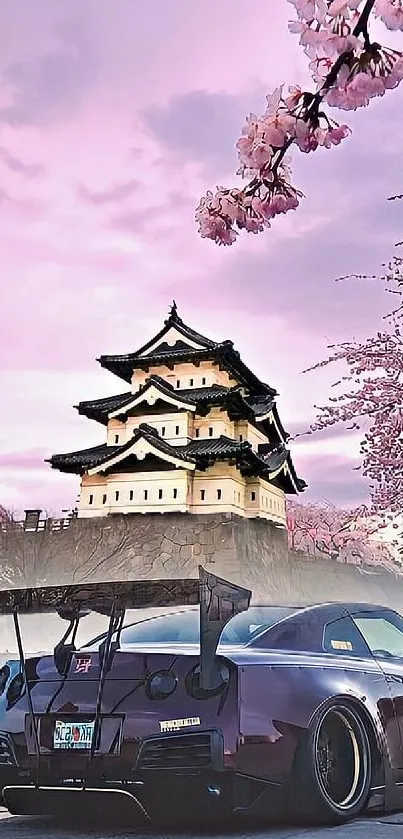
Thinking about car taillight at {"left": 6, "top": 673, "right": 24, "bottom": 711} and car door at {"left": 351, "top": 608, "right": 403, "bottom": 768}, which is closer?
car taillight at {"left": 6, "top": 673, "right": 24, "bottom": 711}

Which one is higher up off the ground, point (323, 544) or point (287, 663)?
point (323, 544)

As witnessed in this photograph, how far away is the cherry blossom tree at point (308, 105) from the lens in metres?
1.98

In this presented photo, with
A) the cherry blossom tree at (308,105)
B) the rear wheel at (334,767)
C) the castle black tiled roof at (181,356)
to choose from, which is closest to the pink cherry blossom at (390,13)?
the cherry blossom tree at (308,105)

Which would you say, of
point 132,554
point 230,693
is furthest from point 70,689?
point 132,554

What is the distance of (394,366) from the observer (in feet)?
31.3

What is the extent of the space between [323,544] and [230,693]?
30655 millimetres

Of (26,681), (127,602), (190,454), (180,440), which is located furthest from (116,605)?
(180,440)

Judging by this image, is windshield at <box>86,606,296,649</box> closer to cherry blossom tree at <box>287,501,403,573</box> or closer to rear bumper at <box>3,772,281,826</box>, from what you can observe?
rear bumper at <box>3,772,281,826</box>

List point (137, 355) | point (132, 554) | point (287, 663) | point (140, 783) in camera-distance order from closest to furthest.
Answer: point (140, 783), point (287, 663), point (132, 554), point (137, 355)

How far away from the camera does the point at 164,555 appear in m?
27.0

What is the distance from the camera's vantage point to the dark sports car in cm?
298

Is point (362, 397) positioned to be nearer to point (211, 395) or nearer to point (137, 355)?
point (211, 395)

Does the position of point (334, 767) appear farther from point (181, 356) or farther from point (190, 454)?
point (181, 356)

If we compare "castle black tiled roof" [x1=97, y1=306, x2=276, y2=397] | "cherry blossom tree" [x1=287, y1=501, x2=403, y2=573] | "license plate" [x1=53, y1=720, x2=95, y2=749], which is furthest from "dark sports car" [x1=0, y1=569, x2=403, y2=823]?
"castle black tiled roof" [x1=97, y1=306, x2=276, y2=397]
